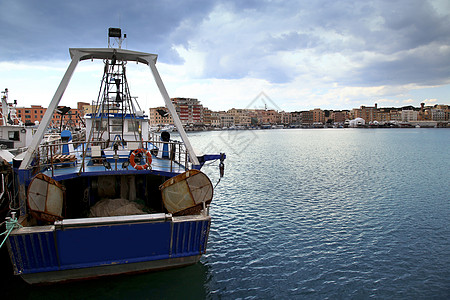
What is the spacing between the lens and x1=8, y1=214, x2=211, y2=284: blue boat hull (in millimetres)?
7535

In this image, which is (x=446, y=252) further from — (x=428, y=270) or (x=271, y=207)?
(x=271, y=207)

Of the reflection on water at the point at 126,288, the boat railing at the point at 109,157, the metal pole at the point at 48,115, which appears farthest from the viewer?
the boat railing at the point at 109,157

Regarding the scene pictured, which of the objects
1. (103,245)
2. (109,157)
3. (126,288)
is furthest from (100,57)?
(126,288)

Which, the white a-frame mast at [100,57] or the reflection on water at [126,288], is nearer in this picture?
the reflection on water at [126,288]

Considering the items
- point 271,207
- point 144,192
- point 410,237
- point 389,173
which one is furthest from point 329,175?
point 144,192

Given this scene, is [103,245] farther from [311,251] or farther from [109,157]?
[311,251]

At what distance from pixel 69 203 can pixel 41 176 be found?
3.28 metres

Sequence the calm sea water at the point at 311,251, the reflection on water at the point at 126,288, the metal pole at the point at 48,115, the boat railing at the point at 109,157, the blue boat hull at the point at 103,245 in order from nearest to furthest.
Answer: the blue boat hull at the point at 103,245, the reflection on water at the point at 126,288, the metal pole at the point at 48,115, the calm sea water at the point at 311,251, the boat railing at the point at 109,157

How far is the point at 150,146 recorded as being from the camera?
17062 millimetres

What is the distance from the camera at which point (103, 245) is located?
7.91m

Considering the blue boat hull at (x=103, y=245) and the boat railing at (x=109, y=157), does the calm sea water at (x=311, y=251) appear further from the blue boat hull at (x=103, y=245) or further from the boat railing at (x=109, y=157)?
the boat railing at (x=109, y=157)

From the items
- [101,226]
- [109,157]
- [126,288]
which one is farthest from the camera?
[109,157]

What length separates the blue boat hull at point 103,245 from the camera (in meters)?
7.54

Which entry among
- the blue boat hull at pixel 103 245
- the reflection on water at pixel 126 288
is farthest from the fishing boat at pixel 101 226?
the reflection on water at pixel 126 288
